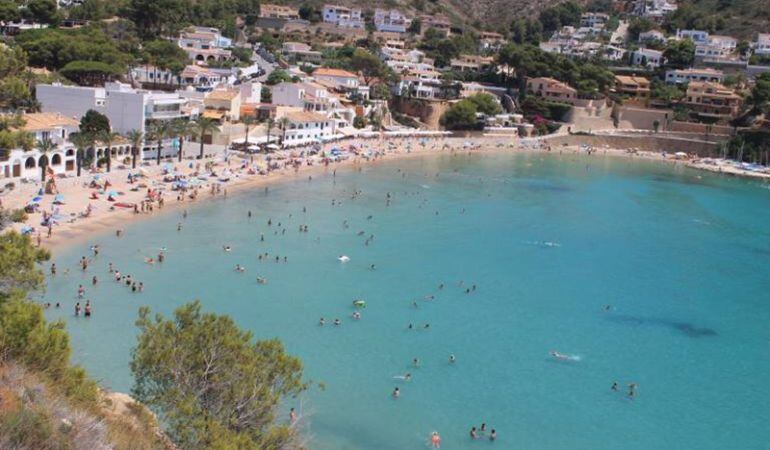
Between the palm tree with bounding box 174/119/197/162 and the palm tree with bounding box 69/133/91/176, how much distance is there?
21.6 ft

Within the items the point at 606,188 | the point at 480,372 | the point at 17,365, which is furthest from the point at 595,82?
the point at 17,365

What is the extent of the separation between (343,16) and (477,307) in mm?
90867

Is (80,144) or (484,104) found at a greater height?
(484,104)

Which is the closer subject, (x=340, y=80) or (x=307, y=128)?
(x=307, y=128)

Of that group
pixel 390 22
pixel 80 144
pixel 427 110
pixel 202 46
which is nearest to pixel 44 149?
pixel 80 144

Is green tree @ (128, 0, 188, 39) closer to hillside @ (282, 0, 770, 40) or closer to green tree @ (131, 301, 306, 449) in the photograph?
hillside @ (282, 0, 770, 40)

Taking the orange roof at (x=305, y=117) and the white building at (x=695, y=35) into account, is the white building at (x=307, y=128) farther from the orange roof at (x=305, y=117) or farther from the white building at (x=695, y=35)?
the white building at (x=695, y=35)

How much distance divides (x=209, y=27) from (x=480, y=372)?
257 feet

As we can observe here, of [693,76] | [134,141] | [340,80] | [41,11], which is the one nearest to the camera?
[134,141]

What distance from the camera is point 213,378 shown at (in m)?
12.6

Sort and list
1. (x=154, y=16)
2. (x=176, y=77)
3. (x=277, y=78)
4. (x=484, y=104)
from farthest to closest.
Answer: (x=484, y=104), (x=154, y=16), (x=277, y=78), (x=176, y=77)

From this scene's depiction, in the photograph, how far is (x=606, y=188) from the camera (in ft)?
186

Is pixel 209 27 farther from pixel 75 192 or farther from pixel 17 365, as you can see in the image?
pixel 17 365

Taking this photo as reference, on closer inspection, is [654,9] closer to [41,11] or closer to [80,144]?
[41,11]
